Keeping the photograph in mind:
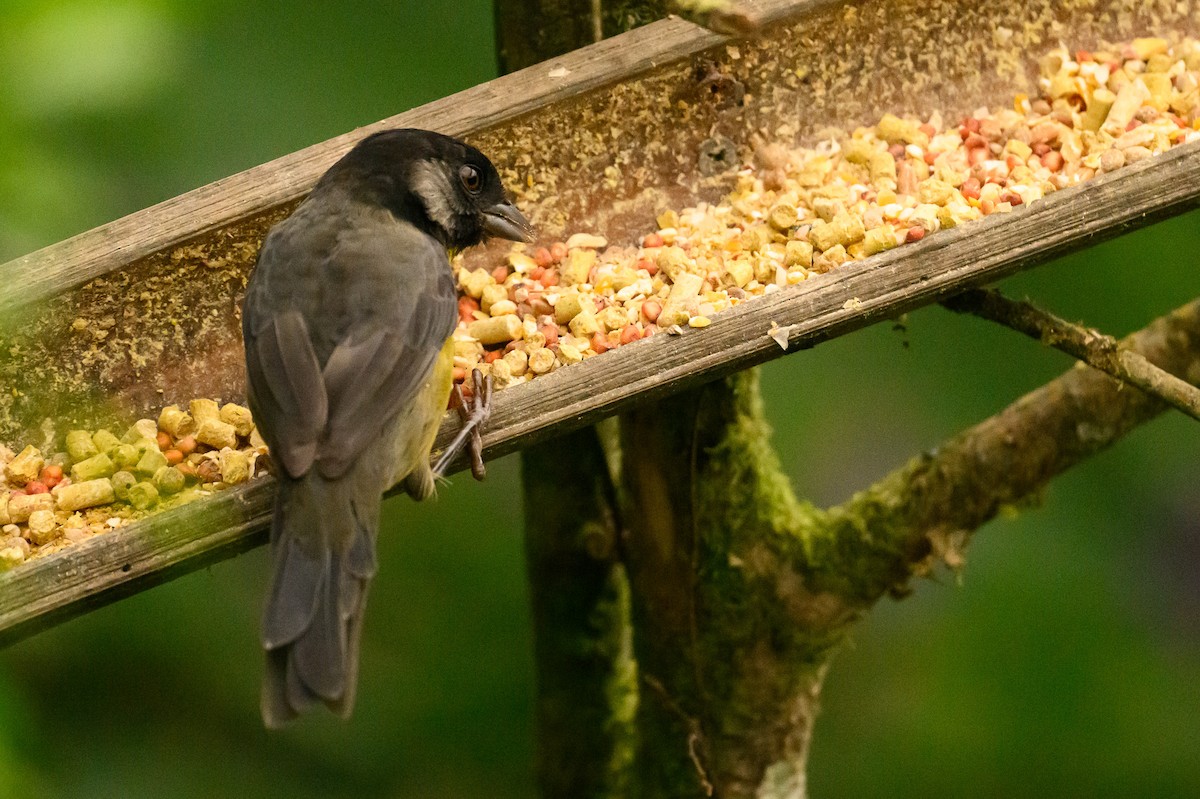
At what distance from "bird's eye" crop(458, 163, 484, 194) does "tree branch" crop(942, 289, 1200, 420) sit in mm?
981

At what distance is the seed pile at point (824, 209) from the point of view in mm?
2488

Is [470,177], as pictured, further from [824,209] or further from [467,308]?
[824,209]

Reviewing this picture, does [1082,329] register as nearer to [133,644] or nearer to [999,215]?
[999,215]

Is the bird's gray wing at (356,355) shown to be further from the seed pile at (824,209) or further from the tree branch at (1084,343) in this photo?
the tree branch at (1084,343)

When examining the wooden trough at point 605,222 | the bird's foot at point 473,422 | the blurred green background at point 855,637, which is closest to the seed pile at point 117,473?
the wooden trough at point 605,222

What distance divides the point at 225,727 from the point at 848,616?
2.24m

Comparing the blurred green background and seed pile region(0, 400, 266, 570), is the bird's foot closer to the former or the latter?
seed pile region(0, 400, 266, 570)

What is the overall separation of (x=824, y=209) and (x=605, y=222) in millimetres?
523

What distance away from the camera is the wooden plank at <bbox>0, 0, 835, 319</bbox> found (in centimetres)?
249

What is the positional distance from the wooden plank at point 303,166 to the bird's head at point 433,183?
0.16 metres

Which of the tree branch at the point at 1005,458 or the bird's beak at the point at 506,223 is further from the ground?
the bird's beak at the point at 506,223

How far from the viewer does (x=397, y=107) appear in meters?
3.78

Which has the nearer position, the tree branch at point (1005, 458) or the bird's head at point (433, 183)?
the bird's head at point (433, 183)

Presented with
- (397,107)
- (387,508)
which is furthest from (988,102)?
(387,508)
